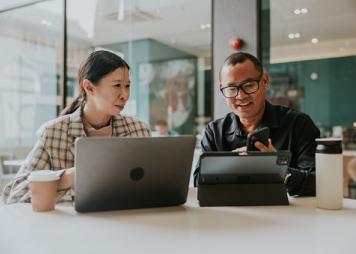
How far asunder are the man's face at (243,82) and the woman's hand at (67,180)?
821 mm

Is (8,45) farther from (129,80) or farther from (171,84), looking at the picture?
(129,80)

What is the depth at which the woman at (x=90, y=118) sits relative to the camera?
1.45 metres

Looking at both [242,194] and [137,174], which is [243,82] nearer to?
[242,194]

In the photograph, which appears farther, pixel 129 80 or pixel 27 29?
pixel 27 29

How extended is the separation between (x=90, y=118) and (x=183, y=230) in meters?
0.94

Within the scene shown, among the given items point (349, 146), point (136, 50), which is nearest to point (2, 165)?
point (136, 50)

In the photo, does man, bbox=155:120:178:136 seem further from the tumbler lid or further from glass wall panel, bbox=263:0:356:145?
the tumbler lid

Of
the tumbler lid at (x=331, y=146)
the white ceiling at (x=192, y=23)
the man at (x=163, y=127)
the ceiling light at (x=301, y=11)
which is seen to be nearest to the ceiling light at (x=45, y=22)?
the white ceiling at (x=192, y=23)

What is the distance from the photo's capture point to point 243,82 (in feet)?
4.99

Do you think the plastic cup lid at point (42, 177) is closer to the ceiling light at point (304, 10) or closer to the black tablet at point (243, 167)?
the black tablet at point (243, 167)

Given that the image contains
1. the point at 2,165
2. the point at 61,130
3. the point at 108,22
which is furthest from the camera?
the point at 108,22

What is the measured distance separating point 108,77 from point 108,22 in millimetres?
3883

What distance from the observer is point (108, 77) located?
5.12ft

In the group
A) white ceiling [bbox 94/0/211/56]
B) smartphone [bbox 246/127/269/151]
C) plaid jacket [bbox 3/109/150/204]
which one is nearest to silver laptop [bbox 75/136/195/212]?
smartphone [bbox 246/127/269/151]
